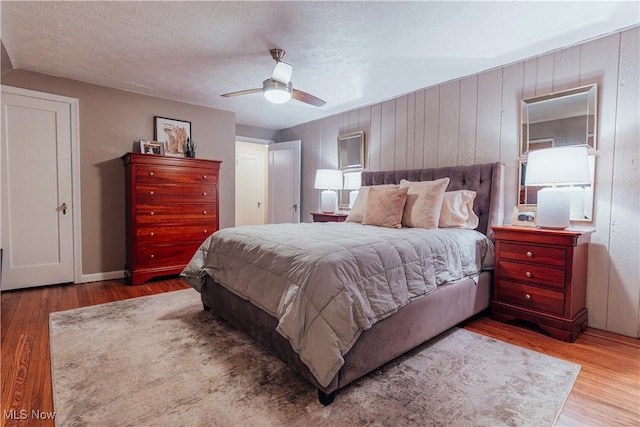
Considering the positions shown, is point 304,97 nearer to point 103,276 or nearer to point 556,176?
point 556,176

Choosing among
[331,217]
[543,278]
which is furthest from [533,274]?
[331,217]

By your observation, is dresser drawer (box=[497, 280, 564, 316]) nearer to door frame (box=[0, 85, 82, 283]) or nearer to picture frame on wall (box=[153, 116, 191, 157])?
picture frame on wall (box=[153, 116, 191, 157])

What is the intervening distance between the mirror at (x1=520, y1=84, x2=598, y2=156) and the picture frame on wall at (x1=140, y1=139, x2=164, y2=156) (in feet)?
13.5

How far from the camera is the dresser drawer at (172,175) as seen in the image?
11.7 feet

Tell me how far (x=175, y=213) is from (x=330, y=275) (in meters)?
2.92

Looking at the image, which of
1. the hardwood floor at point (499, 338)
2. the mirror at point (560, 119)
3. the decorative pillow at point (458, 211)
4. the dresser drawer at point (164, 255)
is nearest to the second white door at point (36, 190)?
the hardwood floor at point (499, 338)

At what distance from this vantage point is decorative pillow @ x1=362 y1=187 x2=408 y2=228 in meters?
2.91

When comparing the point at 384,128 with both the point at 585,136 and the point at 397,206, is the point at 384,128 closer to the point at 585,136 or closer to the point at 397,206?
the point at 397,206

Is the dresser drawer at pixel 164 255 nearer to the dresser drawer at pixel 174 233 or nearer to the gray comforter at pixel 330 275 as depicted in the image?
the dresser drawer at pixel 174 233

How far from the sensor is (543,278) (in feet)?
7.77

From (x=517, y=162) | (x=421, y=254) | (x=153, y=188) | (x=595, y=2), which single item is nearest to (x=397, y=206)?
(x=421, y=254)

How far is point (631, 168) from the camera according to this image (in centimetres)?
233

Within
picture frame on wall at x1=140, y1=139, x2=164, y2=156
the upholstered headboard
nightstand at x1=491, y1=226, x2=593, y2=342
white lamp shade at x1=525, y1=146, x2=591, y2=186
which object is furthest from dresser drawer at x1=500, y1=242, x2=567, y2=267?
picture frame on wall at x1=140, y1=139, x2=164, y2=156

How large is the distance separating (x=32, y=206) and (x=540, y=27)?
5.12 m
